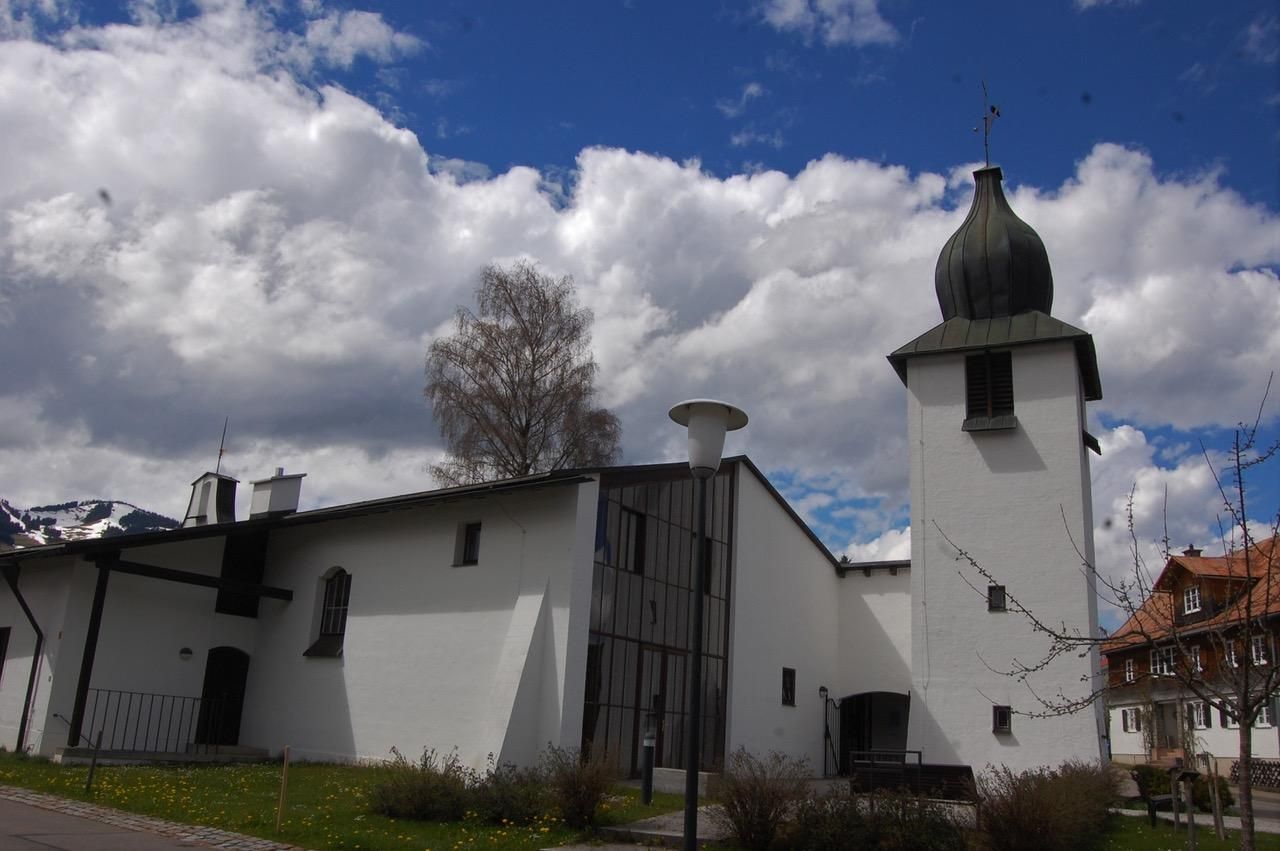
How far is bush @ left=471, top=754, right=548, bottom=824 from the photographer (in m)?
12.3

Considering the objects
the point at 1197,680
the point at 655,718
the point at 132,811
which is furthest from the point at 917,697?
the point at 132,811

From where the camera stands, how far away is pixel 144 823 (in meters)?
11.6

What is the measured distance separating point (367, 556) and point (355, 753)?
12.7ft

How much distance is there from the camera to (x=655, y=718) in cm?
1967

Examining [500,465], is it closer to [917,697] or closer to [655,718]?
[655,718]

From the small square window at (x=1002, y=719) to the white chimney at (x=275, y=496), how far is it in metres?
16.7

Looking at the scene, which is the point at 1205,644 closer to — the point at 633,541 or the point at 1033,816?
the point at 633,541

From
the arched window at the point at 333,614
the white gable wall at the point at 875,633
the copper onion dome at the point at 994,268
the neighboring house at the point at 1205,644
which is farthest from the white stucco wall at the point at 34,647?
the copper onion dome at the point at 994,268

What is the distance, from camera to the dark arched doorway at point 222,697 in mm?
21594

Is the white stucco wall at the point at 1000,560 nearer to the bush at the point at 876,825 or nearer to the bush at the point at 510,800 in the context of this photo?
the bush at the point at 876,825

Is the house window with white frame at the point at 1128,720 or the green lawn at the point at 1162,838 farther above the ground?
the house window with white frame at the point at 1128,720

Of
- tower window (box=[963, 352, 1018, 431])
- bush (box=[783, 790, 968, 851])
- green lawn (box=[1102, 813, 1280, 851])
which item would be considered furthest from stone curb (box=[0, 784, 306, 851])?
tower window (box=[963, 352, 1018, 431])

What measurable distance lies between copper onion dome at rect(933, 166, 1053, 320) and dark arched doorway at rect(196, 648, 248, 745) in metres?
18.1

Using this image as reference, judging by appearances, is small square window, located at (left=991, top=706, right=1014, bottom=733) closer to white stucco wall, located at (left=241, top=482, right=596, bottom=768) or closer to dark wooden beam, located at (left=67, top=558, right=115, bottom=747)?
white stucco wall, located at (left=241, top=482, right=596, bottom=768)
